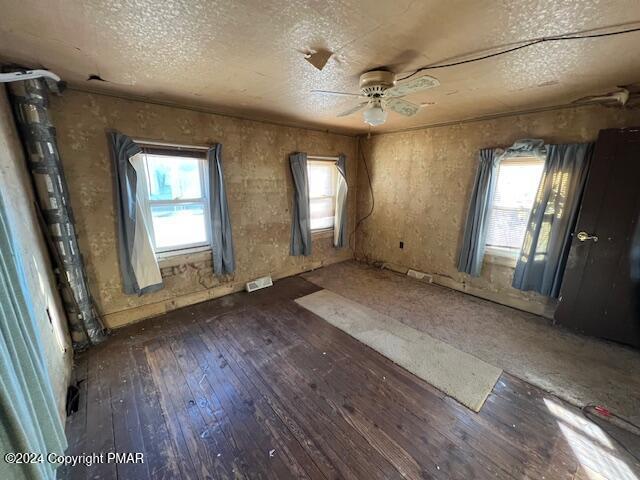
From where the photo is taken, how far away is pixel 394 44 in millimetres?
1437

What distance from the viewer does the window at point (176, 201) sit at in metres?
2.72

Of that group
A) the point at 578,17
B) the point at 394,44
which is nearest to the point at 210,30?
the point at 394,44

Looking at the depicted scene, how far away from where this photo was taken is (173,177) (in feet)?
9.36

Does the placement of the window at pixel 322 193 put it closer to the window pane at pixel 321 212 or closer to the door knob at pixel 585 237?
the window pane at pixel 321 212

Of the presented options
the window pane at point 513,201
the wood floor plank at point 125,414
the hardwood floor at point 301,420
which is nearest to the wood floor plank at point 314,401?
the hardwood floor at point 301,420

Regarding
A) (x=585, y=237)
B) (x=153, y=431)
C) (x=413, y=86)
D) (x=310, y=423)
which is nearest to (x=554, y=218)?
(x=585, y=237)

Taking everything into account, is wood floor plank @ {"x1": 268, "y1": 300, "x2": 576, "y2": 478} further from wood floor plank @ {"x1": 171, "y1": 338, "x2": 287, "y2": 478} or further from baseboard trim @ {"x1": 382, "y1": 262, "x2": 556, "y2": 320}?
baseboard trim @ {"x1": 382, "y1": 262, "x2": 556, "y2": 320}

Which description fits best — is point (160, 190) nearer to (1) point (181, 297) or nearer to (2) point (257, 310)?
(1) point (181, 297)

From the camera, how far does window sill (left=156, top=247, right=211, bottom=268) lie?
9.41 feet

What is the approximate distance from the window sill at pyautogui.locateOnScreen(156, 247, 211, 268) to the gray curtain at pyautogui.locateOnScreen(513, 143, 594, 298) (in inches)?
151

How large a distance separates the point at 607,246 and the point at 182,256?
175 inches

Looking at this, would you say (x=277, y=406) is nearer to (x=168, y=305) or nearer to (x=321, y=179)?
(x=168, y=305)

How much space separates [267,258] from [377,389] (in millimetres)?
2391

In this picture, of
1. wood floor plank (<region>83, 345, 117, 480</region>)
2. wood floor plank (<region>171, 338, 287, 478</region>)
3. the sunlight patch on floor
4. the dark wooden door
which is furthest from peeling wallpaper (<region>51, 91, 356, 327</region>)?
the sunlight patch on floor
